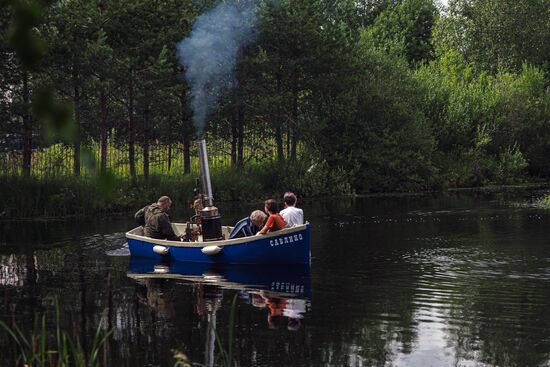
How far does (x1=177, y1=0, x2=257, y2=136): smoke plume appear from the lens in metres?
36.5

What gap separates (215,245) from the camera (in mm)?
17844

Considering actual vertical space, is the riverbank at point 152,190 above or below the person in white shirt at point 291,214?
above

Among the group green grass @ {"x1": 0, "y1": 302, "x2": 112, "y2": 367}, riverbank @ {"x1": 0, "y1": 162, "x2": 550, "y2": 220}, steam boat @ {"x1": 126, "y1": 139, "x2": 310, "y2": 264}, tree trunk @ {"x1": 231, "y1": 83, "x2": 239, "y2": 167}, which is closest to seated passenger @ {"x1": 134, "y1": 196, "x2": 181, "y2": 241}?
steam boat @ {"x1": 126, "y1": 139, "x2": 310, "y2": 264}

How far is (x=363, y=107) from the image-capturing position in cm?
4394

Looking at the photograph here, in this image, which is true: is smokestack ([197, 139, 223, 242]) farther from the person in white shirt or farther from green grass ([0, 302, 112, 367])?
green grass ([0, 302, 112, 367])

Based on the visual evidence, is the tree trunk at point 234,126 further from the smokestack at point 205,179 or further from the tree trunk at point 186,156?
the smokestack at point 205,179

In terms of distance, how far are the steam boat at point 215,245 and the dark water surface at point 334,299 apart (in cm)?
46

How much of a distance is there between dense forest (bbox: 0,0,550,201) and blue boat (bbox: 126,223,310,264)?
9.45m

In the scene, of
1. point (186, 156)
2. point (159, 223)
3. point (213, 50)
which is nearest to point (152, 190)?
point (186, 156)

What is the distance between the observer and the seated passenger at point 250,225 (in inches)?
700

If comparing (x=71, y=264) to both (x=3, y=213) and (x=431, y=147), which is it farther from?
(x=431, y=147)

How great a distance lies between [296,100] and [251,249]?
26.7 m

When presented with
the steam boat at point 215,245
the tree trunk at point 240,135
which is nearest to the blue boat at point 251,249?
the steam boat at point 215,245

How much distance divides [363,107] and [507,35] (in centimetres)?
2724
